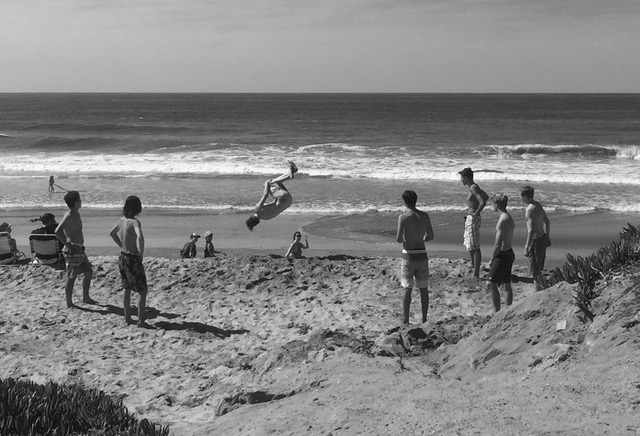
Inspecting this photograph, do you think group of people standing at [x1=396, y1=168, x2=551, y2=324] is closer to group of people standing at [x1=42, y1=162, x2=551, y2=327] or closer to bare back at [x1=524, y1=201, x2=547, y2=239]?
group of people standing at [x1=42, y1=162, x2=551, y2=327]

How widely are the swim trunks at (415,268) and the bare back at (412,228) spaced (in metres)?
0.07

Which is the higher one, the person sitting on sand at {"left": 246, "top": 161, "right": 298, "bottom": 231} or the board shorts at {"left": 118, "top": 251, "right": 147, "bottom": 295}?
the person sitting on sand at {"left": 246, "top": 161, "right": 298, "bottom": 231}

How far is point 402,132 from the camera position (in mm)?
53438

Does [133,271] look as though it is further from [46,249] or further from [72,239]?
[46,249]

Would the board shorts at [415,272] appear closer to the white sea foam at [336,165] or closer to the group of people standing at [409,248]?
the group of people standing at [409,248]

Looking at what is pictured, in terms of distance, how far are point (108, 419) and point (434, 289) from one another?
566cm

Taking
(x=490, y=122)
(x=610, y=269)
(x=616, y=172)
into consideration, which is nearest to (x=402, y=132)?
(x=490, y=122)

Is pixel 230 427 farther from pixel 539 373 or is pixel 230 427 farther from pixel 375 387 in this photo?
pixel 539 373

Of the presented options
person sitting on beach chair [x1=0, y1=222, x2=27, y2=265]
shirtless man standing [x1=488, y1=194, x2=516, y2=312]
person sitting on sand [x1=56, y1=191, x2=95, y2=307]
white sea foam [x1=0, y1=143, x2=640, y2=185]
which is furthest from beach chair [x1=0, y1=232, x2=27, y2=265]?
white sea foam [x1=0, y1=143, x2=640, y2=185]

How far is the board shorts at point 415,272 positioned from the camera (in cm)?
815

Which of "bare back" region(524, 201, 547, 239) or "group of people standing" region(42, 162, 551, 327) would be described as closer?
"group of people standing" region(42, 162, 551, 327)

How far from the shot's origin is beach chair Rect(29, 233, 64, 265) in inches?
430

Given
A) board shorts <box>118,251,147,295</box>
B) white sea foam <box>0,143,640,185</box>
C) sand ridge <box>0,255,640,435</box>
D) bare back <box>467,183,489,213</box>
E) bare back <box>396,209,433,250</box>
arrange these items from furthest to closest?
white sea foam <box>0,143,640,185</box> → bare back <box>467,183,489,213</box> → board shorts <box>118,251,147,295</box> → bare back <box>396,209,433,250</box> → sand ridge <box>0,255,640,435</box>

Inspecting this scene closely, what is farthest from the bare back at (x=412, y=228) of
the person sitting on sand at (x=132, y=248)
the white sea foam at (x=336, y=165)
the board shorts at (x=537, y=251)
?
the white sea foam at (x=336, y=165)
